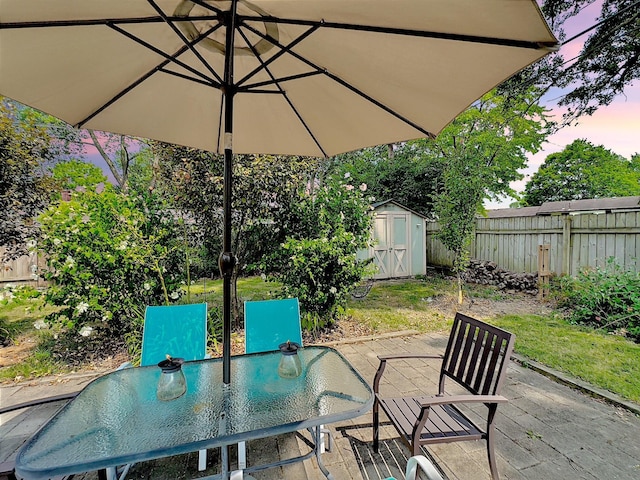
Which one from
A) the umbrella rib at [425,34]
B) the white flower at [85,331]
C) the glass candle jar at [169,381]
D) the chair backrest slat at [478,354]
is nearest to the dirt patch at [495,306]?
the chair backrest slat at [478,354]

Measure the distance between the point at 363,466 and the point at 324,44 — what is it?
2.57m

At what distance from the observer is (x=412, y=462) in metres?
1.03

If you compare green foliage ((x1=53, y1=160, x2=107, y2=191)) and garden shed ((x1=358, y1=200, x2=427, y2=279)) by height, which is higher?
green foliage ((x1=53, y1=160, x2=107, y2=191))

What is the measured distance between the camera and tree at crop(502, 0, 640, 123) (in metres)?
5.55

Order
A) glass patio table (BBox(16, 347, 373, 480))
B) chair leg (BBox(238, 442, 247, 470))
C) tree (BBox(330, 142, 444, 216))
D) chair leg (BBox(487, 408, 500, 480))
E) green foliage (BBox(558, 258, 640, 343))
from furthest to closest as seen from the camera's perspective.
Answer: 1. tree (BBox(330, 142, 444, 216))
2. green foliage (BBox(558, 258, 640, 343))
3. chair leg (BBox(238, 442, 247, 470))
4. chair leg (BBox(487, 408, 500, 480))
5. glass patio table (BBox(16, 347, 373, 480))

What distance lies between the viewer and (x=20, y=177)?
412 cm

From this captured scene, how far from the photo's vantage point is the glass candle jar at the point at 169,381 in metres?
1.62

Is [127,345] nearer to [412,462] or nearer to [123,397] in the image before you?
[123,397]

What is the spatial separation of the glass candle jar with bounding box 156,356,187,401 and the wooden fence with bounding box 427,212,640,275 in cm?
662

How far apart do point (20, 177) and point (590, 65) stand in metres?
9.99

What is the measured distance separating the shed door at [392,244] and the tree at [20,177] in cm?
717

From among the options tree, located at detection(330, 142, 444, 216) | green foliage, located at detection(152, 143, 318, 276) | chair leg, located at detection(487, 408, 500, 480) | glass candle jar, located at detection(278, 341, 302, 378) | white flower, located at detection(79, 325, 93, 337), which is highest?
tree, located at detection(330, 142, 444, 216)

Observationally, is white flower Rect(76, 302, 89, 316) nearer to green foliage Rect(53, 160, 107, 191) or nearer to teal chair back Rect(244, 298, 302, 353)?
green foliage Rect(53, 160, 107, 191)

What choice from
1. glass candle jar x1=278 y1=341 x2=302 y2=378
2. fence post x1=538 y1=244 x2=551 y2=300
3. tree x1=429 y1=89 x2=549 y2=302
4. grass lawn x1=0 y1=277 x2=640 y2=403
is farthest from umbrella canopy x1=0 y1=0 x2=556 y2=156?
fence post x1=538 y1=244 x2=551 y2=300
